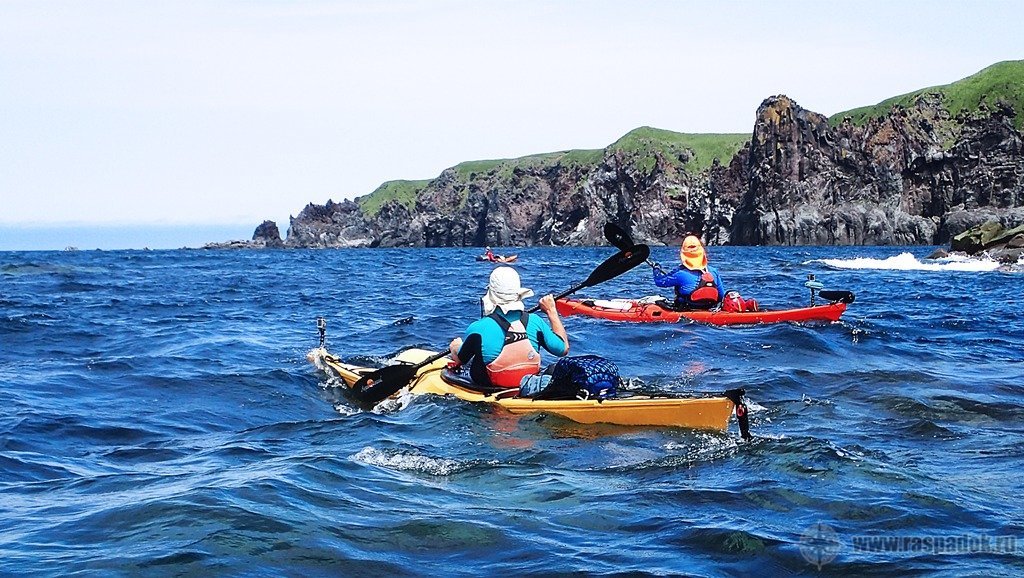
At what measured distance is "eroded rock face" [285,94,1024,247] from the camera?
390 feet

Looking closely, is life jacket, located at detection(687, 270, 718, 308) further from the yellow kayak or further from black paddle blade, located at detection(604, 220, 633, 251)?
the yellow kayak

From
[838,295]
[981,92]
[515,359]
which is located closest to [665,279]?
[838,295]

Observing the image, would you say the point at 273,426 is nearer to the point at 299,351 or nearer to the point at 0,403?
the point at 0,403

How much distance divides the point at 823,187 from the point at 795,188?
12.6ft

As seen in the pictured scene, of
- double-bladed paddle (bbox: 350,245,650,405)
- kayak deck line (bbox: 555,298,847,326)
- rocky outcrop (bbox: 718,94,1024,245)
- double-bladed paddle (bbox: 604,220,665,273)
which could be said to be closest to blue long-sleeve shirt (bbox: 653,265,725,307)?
kayak deck line (bbox: 555,298,847,326)

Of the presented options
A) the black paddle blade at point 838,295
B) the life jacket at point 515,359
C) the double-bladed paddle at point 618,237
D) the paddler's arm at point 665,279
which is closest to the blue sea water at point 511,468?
the life jacket at point 515,359

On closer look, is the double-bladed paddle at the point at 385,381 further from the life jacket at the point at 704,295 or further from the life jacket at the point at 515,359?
the life jacket at the point at 704,295

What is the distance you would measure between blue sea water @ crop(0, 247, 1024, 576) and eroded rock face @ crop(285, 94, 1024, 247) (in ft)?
337

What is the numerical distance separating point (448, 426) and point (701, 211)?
14557cm

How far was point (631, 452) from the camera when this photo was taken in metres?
→ 8.66

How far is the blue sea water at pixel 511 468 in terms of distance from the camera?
19.2 ft

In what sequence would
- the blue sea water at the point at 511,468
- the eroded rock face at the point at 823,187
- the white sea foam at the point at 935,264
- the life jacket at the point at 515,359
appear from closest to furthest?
the blue sea water at the point at 511,468 < the life jacket at the point at 515,359 < the white sea foam at the point at 935,264 < the eroded rock face at the point at 823,187

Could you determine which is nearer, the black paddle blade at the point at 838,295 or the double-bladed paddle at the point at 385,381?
the double-bladed paddle at the point at 385,381

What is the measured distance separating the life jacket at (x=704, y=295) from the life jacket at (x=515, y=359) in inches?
397
